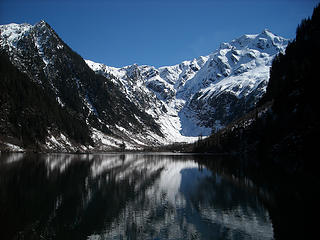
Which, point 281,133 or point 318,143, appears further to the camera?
point 281,133

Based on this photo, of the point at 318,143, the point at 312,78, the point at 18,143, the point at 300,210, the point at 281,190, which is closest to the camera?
the point at 300,210

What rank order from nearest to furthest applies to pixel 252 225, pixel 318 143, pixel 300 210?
1. pixel 252 225
2. pixel 300 210
3. pixel 318 143

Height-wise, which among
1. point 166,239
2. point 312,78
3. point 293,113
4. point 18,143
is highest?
point 312,78

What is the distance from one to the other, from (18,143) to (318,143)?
15277 centimetres

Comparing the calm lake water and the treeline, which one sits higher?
the treeline

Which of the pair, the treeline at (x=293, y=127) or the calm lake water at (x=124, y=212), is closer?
the calm lake water at (x=124, y=212)

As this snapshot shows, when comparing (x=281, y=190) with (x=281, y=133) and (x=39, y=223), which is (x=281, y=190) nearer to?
(x=39, y=223)

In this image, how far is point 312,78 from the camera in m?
118

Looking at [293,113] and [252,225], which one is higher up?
[293,113]

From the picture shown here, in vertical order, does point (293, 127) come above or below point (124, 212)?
above

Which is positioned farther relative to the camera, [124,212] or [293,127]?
[293,127]

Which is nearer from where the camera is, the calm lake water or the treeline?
the calm lake water

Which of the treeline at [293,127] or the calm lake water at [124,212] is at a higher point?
the treeline at [293,127]

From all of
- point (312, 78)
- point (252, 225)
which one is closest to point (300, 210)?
point (252, 225)
